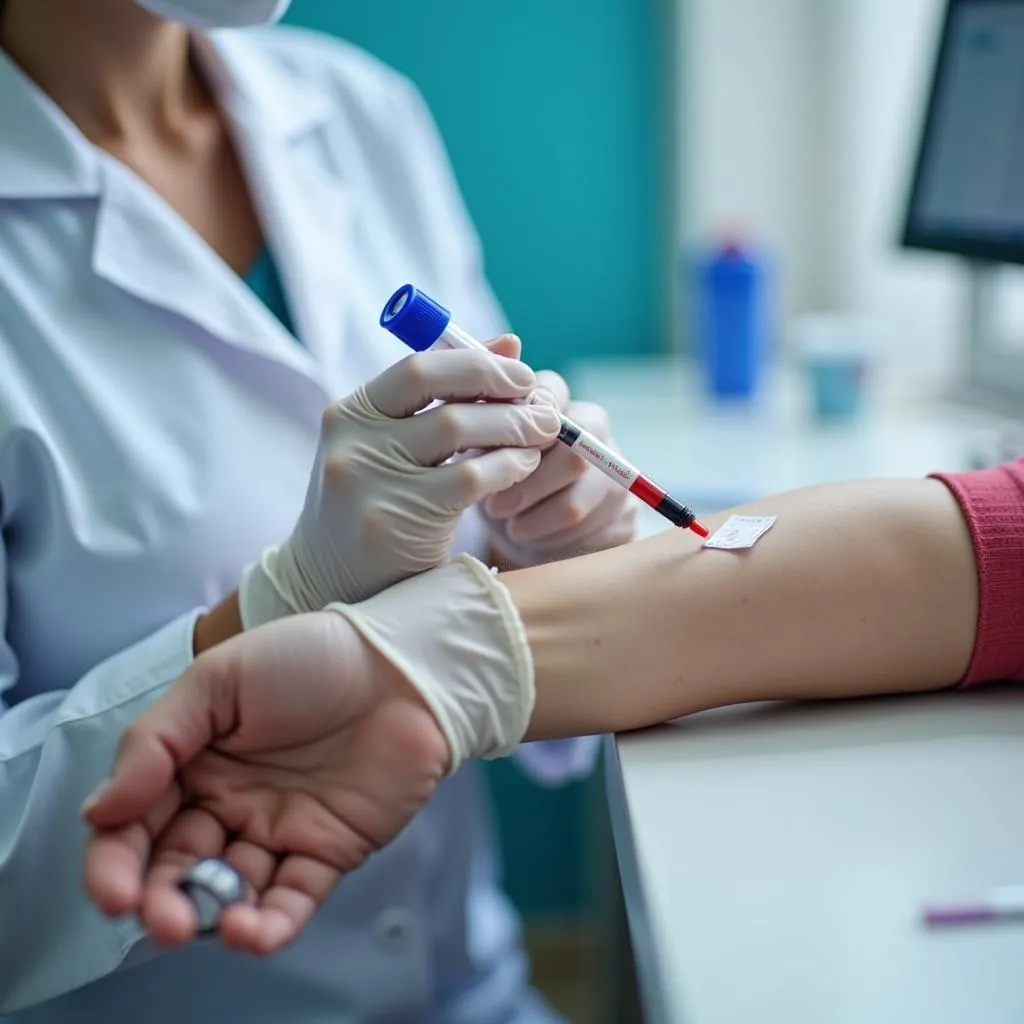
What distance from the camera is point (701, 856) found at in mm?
542

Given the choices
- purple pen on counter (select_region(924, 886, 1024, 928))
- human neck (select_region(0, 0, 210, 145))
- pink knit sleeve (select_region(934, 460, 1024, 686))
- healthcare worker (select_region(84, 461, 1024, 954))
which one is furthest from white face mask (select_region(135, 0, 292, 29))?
purple pen on counter (select_region(924, 886, 1024, 928))

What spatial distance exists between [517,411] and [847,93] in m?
1.44

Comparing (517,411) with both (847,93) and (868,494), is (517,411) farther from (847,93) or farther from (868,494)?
(847,93)

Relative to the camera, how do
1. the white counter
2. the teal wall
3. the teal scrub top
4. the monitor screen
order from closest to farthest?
the white counter → the teal scrub top → the monitor screen → the teal wall

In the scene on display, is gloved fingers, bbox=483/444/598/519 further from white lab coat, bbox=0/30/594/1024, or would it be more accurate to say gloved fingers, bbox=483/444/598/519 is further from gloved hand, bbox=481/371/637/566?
white lab coat, bbox=0/30/594/1024

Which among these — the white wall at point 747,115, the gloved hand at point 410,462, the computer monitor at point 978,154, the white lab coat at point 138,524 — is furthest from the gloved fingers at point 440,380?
the white wall at point 747,115

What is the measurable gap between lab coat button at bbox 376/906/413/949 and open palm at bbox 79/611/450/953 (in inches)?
12.9

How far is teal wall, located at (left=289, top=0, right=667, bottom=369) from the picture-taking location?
179 centimetres

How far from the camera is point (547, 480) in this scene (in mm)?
793

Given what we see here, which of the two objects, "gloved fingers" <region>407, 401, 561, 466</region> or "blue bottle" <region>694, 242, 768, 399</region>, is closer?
"gloved fingers" <region>407, 401, 561, 466</region>

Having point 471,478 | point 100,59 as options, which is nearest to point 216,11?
point 100,59

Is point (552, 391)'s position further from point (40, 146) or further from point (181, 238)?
point (40, 146)

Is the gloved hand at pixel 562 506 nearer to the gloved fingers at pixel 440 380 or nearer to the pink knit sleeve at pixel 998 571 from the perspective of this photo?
the gloved fingers at pixel 440 380

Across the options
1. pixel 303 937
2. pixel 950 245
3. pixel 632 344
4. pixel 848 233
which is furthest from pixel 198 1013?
pixel 848 233
